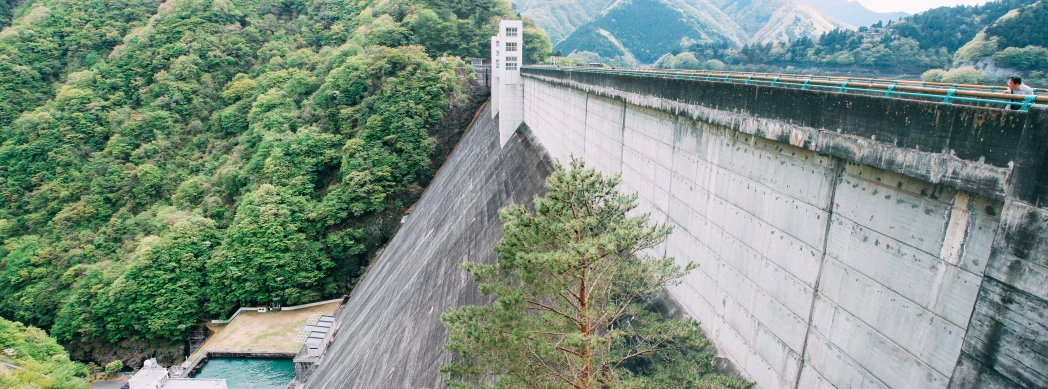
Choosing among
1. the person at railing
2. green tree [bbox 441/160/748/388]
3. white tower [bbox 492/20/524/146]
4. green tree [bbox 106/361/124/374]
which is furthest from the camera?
white tower [bbox 492/20/524/146]

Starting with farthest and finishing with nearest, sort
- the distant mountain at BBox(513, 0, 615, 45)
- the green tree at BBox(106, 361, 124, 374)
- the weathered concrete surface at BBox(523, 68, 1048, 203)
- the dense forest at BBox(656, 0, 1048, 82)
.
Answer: the distant mountain at BBox(513, 0, 615, 45) < the dense forest at BBox(656, 0, 1048, 82) < the green tree at BBox(106, 361, 124, 374) < the weathered concrete surface at BBox(523, 68, 1048, 203)

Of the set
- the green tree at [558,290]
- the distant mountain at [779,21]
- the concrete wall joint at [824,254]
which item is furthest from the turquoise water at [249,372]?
the distant mountain at [779,21]

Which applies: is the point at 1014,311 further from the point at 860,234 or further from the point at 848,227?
the point at 848,227

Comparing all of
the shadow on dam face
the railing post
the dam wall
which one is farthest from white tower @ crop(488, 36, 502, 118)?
the railing post

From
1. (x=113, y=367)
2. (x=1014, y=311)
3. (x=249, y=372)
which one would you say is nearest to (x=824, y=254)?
(x=1014, y=311)

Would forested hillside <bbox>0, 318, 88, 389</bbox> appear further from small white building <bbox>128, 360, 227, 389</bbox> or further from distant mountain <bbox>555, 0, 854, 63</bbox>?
distant mountain <bbox>555, 0, 854, 63</bbox>
